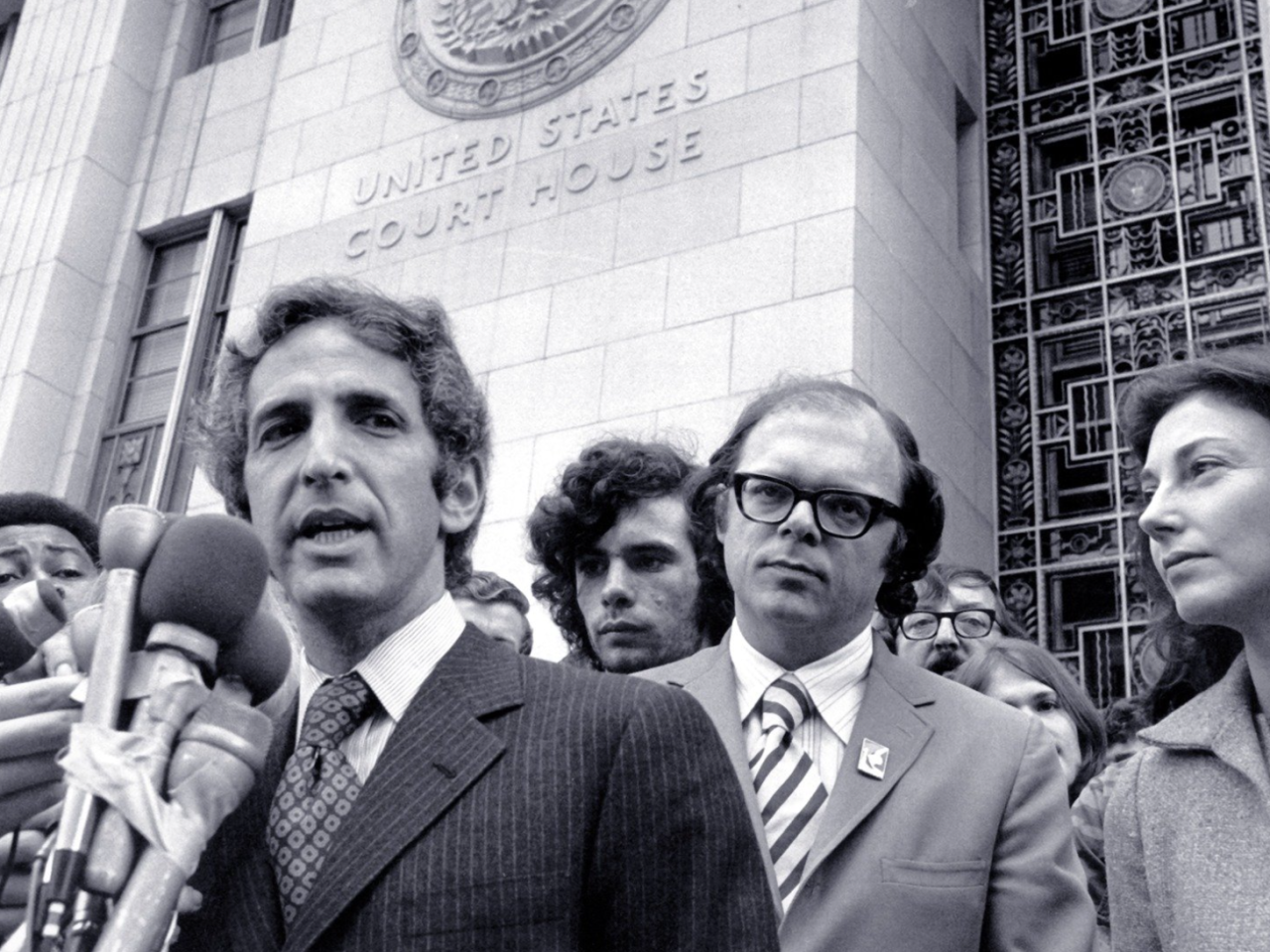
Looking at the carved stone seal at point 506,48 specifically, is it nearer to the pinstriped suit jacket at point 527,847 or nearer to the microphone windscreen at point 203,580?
the pinstriped suit jacket at point 527,847

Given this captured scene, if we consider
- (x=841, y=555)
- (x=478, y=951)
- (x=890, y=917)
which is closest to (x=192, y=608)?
(x=478, y=951)

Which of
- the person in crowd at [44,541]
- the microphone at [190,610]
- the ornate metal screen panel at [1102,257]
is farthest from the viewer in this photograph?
the ornate metal screen panel at [1102,257]

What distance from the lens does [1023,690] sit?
4215mm

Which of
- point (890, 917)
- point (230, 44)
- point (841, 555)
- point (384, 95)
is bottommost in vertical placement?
point (890, 917)

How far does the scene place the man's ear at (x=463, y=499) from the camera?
234 centimetres

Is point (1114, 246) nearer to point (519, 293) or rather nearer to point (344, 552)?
point (519, 293)

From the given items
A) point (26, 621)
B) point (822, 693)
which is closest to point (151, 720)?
point (26, 621)

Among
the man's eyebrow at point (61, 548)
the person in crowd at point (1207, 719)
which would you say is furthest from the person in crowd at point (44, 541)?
the person in crowd at point (1207, 719)

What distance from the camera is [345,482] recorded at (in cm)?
211

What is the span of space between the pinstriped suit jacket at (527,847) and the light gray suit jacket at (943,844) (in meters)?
0.72

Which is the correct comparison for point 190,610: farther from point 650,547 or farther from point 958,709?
point 650,547

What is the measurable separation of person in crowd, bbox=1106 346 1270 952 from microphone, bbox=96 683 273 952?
197 cm

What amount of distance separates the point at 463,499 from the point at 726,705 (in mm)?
875

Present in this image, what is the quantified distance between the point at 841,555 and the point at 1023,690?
4.86 ft
